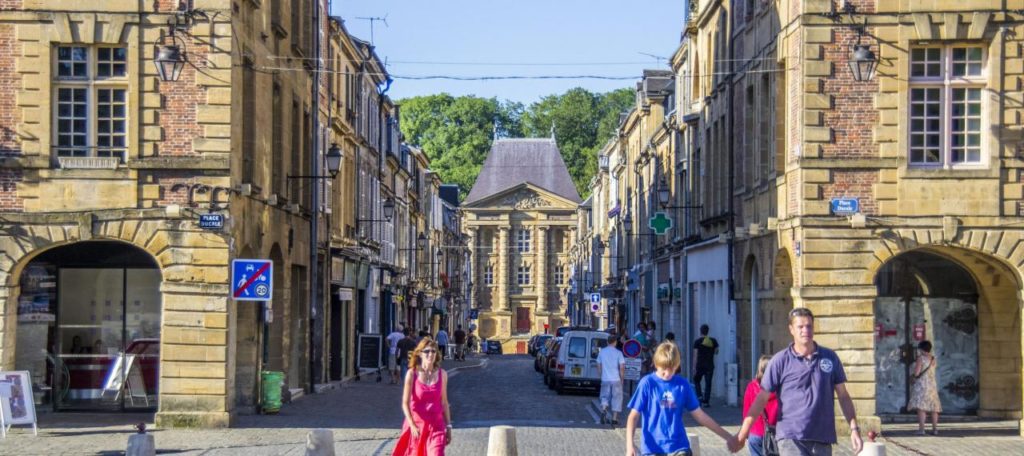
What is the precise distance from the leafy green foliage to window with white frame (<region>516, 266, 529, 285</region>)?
28.3 feet

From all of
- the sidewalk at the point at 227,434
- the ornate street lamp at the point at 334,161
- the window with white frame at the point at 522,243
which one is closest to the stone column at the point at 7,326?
the sidewalk at the point at 227,434

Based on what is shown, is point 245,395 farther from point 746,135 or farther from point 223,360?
point 746,135

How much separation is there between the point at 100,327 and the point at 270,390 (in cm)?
312

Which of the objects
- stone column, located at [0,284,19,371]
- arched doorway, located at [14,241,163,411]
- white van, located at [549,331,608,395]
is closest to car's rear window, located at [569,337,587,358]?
white van, located at [549,331,608,395]

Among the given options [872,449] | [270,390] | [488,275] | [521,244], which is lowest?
[270,390]

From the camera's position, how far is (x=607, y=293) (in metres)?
72.1

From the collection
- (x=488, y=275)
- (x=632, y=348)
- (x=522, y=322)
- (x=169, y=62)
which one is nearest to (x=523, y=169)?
(x=488, y=275)

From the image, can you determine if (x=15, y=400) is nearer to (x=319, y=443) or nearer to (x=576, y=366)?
(x=319, y=443)

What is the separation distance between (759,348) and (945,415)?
4930mm

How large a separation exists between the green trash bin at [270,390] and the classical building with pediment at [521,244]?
330 feet

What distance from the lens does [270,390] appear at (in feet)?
89.5

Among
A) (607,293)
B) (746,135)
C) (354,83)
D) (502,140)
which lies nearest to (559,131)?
(502,140)

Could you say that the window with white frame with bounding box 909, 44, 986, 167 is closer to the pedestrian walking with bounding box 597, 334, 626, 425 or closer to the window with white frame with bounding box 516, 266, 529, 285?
the pedestrian walking with bounding box 597, 334, 626, 425

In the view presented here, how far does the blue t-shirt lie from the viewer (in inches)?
472
